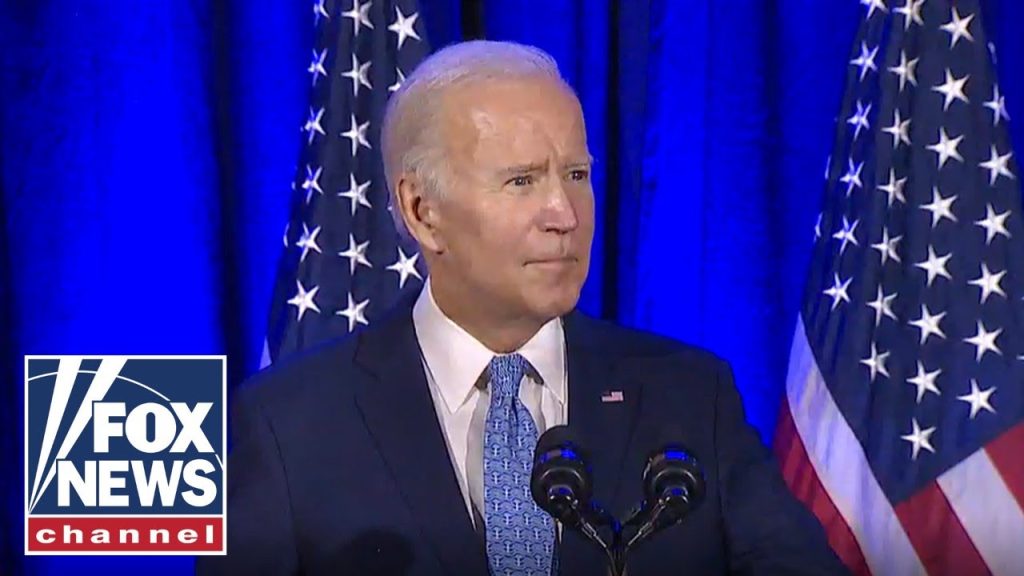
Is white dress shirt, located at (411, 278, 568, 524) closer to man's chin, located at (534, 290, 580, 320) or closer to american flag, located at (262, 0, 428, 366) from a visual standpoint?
man's chin, located at (534, 290, 580, 320)

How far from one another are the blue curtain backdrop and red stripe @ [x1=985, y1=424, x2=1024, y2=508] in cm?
49

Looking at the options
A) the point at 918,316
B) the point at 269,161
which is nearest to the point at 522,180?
the point at 918,316

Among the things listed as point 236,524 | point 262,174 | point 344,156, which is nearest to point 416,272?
point 344,156

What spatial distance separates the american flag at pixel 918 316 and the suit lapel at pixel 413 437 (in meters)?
0.95

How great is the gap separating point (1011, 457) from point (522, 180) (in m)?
1.15

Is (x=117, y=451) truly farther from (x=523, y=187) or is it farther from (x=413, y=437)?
(x=523, y=187)

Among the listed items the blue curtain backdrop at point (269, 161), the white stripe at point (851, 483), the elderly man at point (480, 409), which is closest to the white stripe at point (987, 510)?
the white stripe at point (851, 483)

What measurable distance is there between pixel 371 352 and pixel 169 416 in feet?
0.92

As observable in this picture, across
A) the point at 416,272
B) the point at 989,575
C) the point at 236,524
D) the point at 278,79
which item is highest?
the point at 278,79

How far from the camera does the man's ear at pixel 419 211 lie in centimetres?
160

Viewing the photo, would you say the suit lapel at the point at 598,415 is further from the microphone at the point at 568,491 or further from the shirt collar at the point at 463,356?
the microphone at the point at 568,491

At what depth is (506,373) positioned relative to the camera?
5.35ft

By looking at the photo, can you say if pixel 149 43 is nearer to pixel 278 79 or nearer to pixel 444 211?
pixel 278 79

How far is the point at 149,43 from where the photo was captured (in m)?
2.44
